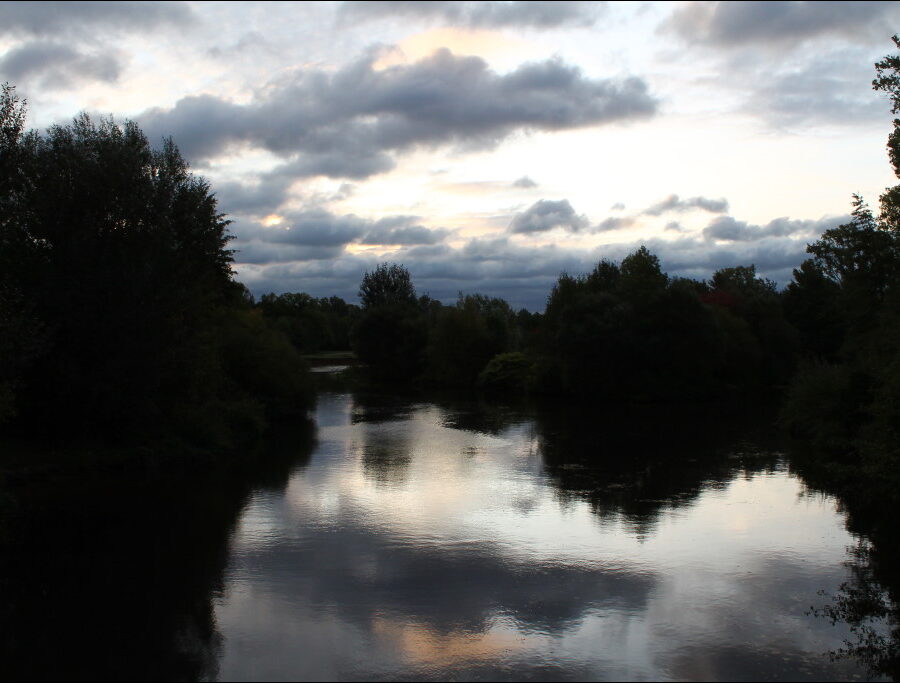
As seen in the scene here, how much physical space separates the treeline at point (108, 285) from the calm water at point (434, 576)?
379 centimetres

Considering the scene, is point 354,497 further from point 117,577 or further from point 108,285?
point 108,285

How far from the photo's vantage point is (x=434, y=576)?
41.2ft

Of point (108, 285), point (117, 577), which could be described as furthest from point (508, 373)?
point (117, 577)

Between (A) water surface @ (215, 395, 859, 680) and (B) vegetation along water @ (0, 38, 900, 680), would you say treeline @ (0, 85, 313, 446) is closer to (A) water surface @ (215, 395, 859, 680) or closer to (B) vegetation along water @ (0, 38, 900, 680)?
(B) vegetation along water @ (0, 38, 900, 680)

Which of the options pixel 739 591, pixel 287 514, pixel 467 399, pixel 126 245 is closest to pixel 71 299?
pixel 126 245

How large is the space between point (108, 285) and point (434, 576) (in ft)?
47.7

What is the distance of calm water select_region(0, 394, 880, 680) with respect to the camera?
29.8 feet

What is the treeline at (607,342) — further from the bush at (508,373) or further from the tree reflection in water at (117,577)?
the tree reflection in water at (117,577)

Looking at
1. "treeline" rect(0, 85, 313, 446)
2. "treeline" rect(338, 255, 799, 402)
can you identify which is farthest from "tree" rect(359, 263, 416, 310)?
"treeline" rect(0, 85, 313, 446)

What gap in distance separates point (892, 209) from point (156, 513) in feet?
71.3

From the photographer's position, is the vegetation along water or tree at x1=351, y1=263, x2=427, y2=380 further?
tree at x1=351, y1=263, x2=427, y2=380

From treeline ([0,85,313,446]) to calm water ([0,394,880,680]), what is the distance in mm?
3787

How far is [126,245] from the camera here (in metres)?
23.6

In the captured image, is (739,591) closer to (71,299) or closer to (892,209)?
(892,209)
